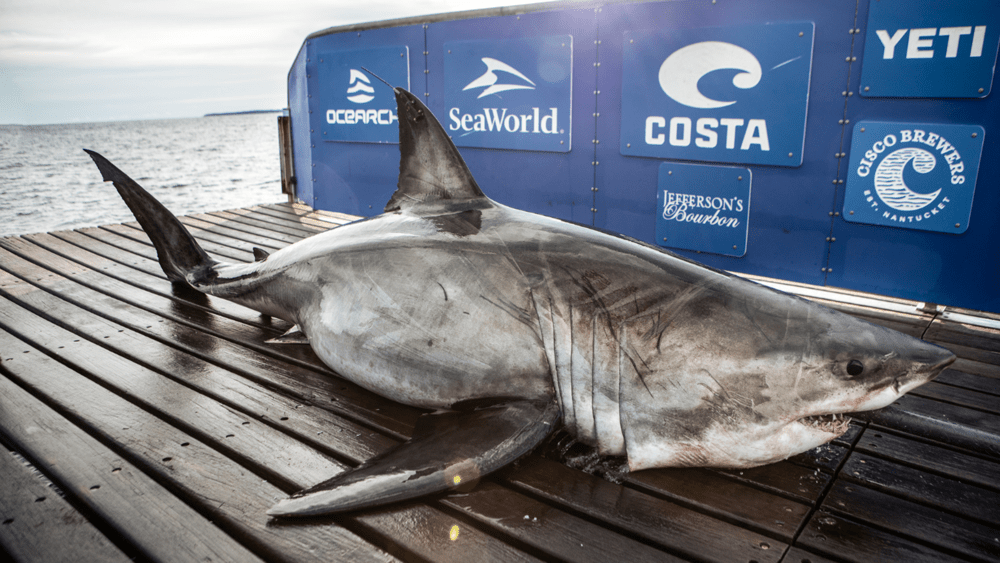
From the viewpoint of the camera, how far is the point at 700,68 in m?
4.35

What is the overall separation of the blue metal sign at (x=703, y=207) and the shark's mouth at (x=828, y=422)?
110 inches

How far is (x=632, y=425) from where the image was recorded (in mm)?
1939

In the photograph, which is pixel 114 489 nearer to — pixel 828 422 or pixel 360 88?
pixel 828 422

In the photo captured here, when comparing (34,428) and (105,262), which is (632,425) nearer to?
(34,428)

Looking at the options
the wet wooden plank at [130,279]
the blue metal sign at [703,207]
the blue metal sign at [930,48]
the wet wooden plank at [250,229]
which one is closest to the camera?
the blue metal sign at [930,48]

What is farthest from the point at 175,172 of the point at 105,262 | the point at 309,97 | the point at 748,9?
the point at 748,9

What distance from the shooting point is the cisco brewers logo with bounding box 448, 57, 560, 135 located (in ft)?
17.0

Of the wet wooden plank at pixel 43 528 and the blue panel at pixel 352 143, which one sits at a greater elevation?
the blue panel at pixel 352 143

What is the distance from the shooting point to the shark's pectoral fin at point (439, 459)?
67.8 inches

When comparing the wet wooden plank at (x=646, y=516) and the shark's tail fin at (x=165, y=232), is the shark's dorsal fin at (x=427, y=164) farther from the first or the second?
the shark's tail fin at (x=165, y=232)

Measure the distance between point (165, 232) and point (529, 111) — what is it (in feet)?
9.80

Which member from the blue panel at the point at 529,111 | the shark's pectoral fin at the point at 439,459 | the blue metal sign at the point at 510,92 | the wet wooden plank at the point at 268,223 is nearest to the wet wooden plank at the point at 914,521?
the shark's pectoral fin at the point at 439,459

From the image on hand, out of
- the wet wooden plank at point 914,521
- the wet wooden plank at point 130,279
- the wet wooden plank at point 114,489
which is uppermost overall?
the wet wooden plank at point 130,279

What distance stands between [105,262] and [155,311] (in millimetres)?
1597
